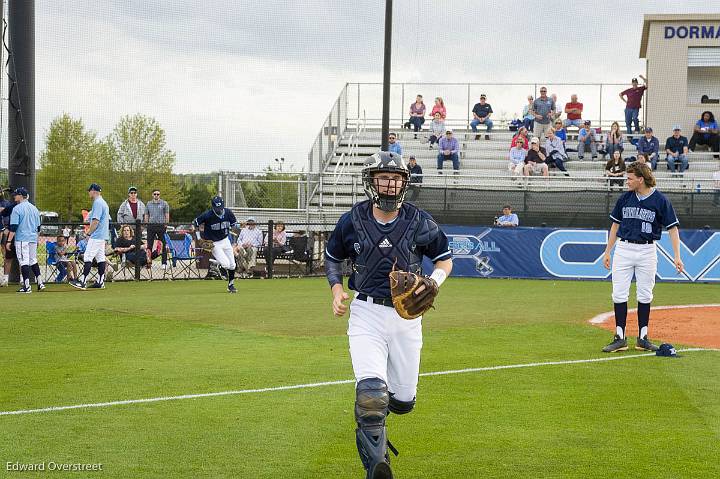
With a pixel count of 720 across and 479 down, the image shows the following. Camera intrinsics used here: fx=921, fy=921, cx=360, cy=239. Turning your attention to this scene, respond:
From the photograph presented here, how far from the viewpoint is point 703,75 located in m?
36.0

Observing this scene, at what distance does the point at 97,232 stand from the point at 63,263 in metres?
2.92

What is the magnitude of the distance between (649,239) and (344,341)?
13.2ft

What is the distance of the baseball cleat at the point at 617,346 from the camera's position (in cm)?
1124

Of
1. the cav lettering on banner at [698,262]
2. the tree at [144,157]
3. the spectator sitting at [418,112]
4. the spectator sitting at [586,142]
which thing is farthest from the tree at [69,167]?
the cav lettering on banner at [698,262]

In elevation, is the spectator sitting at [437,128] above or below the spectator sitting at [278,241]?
above

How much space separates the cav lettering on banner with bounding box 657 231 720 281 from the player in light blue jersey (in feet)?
45.0

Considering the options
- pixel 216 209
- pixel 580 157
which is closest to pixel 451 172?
pixel 580 157

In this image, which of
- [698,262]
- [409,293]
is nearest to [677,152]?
[698,262]

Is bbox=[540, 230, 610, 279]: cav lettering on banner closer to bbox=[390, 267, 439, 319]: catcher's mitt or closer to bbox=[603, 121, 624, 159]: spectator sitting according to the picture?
bbox=[603, 121, 624, 159]: spectator sitting

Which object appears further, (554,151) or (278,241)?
(554,151)

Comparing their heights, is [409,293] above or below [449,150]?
below

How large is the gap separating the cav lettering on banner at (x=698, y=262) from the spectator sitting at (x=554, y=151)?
7077 millimetres

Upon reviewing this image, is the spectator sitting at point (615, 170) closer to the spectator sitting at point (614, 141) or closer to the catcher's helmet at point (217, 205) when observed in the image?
the spectator sitting at point (614, 141)

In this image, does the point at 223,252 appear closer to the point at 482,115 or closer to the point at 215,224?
the point at 215,224
